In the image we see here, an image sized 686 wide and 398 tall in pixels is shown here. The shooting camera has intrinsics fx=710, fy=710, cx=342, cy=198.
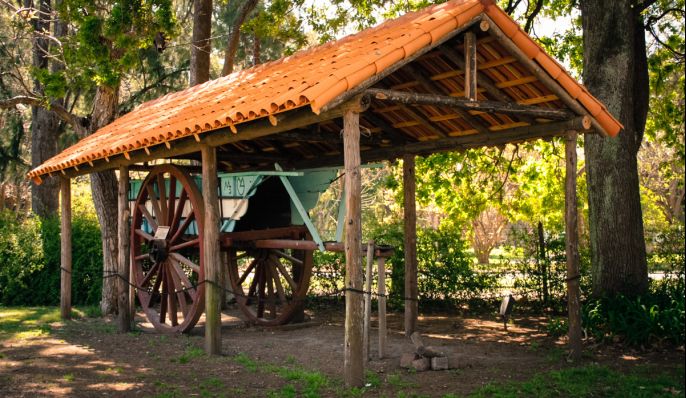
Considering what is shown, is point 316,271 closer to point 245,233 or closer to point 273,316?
point 273,316

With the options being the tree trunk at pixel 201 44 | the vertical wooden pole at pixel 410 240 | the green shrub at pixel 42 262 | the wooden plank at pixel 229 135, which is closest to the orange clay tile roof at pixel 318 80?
the wooden plank at pixel 229 135

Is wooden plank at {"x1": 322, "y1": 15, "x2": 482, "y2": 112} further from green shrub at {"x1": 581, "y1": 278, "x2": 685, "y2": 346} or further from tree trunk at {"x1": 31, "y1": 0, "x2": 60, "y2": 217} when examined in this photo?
tree trunk at {"x1": 31, "y1": 0, "x2": 60, "y2": 217}

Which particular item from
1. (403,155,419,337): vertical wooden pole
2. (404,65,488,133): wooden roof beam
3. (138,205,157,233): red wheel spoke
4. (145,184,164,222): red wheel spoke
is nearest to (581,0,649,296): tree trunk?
(404,65,488,133): wooden roof beam

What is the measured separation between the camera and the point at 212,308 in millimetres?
8445

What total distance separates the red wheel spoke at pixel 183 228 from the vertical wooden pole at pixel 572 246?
16.0 feet

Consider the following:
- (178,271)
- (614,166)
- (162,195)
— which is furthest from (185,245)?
(614,166)

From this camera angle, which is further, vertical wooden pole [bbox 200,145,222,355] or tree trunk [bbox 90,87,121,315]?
tree trunk [bbox 90,87,121,315]

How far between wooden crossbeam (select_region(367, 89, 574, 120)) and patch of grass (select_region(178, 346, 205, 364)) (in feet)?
12.5

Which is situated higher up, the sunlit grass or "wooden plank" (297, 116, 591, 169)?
"wooden plank" (297, 116, 591, 169)

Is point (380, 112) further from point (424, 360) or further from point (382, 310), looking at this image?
point (424, 360)

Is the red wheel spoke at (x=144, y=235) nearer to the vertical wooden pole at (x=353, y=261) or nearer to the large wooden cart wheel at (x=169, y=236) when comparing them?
the large wooden cart wheel at (x=169, y=236)

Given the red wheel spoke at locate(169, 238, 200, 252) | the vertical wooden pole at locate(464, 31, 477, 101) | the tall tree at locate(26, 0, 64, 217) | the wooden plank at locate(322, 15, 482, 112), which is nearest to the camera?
the wooden plank at locate(322, 15, 482, 112)

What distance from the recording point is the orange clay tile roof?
6.27 meters

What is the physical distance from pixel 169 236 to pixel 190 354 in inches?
92.5
